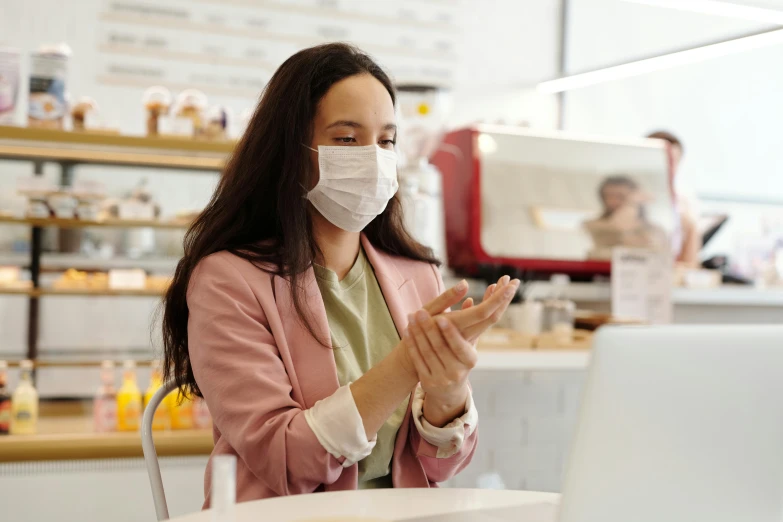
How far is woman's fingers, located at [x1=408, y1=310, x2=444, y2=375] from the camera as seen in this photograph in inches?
47.9

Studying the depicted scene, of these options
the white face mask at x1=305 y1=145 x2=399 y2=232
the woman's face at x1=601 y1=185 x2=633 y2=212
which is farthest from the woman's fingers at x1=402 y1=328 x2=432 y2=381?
the woman's face at x1=601 y1=185 x2=633 y2=212

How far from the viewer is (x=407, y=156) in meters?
2.93

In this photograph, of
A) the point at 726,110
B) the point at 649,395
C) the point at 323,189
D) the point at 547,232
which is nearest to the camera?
the point at 649,395

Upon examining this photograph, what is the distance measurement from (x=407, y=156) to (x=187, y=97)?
2.92ft

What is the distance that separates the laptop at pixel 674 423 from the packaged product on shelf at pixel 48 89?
2535mm

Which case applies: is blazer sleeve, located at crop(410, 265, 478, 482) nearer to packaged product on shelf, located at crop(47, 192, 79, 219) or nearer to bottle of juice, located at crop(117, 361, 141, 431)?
bottle of juice, located at crop(117, 361, 141, 431)

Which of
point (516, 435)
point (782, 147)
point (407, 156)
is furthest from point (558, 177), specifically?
point (782, 147)

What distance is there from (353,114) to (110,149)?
171cm

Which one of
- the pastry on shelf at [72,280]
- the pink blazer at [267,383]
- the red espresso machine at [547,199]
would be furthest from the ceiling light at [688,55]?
the pastry on shelf at [72,280]

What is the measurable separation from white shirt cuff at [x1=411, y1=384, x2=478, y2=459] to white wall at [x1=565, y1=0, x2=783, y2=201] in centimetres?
468

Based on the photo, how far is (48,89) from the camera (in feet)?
9.41

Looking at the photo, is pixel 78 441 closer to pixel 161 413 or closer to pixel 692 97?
pixel 161 413

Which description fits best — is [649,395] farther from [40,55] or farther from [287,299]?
[40,55]

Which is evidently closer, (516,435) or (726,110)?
(516,435)
